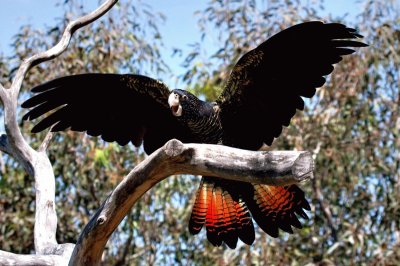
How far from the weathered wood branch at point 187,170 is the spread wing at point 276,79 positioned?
1.12 meters

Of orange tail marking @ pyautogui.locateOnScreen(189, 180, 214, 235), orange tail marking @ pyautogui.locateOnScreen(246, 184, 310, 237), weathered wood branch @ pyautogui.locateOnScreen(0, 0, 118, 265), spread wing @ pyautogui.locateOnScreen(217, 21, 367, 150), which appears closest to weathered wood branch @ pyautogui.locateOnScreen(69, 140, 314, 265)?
weathered wood branch @ pyautogui.locateOnScreen(0, 0, 118, 265)

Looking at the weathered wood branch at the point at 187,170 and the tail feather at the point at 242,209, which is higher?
the weathered wood branch at the point at 187,170

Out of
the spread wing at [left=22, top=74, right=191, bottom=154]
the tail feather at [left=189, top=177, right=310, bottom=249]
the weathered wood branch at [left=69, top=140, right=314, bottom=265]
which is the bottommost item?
the tail feather at [left=189, top=177, right=310, bottom=249]

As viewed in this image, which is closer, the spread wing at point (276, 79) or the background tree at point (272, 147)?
the spread wing at point (276, 79)

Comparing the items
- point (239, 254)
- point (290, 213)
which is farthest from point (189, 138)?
point (239, 254)

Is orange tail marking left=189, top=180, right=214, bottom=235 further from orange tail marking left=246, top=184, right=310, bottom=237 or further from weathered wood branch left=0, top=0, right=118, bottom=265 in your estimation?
weathered wood branch left=0, top=0, right=118, bottom=265

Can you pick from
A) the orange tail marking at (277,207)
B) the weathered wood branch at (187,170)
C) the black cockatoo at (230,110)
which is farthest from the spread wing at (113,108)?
the weathered wood branch at (187,170)

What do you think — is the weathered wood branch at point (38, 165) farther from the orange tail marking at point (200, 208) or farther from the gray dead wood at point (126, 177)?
the orange tail marking at point (200, 208)

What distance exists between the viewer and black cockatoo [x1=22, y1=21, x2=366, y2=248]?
4.43 metres

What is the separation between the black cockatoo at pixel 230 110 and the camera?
14.5ft

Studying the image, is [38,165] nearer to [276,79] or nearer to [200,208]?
[200,208]

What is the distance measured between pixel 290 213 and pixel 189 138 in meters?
0.74

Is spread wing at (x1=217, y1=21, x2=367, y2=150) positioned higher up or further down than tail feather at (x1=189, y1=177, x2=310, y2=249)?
higher up

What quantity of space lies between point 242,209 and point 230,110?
537 mm
